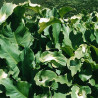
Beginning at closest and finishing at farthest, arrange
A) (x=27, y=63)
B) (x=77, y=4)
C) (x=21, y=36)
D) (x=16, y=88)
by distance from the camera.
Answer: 1. (x=16, y=88)
2. (x=27, y=63)
3. (x=21, y=36)
4. (x=77, y=4)

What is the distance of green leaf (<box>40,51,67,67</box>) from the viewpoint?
154cm

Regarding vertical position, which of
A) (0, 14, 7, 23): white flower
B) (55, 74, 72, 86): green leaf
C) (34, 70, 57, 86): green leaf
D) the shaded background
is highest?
the shaded background

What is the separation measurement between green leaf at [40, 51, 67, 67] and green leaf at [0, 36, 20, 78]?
0.19m

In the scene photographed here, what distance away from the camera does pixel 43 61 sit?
1.50m

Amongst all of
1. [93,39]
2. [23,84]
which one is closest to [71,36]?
[93,39]

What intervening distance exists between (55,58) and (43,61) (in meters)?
0.11

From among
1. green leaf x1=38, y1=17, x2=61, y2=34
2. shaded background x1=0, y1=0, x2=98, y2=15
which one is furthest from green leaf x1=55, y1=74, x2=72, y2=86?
shaded background x1=0, y1=0, x2=98, y2=15

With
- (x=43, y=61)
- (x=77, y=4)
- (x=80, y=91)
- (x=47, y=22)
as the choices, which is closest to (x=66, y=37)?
(x=47, y=22)

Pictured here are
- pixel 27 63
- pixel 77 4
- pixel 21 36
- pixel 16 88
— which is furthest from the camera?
pixel 77 4

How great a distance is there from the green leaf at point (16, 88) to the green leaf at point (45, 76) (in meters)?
0.09

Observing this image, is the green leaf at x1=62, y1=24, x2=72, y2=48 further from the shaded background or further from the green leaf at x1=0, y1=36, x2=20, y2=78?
the shaded background

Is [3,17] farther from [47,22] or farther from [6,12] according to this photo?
[47,22]

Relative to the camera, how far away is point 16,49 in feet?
5.13

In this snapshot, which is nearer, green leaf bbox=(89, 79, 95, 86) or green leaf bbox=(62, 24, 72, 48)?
green leaf bbox=(89, 79, 95, 86)
